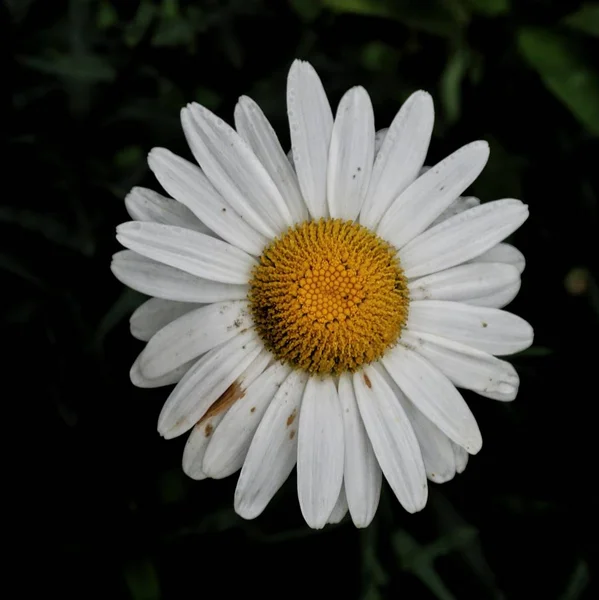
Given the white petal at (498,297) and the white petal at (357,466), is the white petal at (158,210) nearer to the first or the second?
the white petal at (357,466)

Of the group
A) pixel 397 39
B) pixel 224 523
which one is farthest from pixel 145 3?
pixel 224 523

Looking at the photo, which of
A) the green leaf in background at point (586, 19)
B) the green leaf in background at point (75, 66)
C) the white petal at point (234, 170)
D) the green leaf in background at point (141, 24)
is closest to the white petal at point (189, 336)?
the white petal at point (234, 170)

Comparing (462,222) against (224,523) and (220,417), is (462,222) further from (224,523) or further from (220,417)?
(224,523)

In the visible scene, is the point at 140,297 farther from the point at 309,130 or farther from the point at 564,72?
the point at 564,72

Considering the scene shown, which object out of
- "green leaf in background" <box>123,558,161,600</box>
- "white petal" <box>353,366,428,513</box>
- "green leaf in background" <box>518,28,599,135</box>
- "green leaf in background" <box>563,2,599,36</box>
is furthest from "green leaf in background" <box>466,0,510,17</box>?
"green leaf in background" <box>123,558,161,600</box>

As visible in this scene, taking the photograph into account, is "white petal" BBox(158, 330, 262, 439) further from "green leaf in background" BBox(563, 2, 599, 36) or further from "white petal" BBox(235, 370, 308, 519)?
"green leaf in background" BBox(563, 2, 599, 36)
